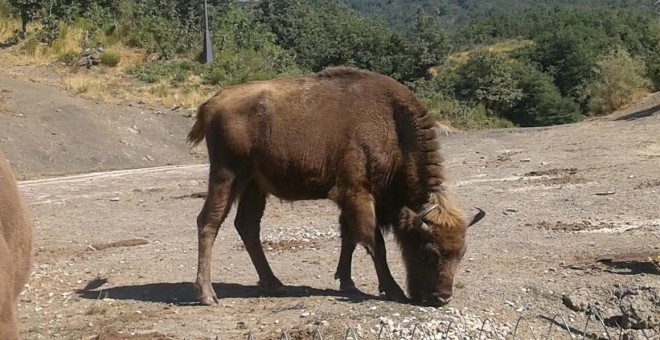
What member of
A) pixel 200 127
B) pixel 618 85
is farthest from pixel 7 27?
pixel 200 127

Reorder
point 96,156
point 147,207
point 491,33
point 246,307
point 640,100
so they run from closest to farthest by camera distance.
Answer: point 246,307, point 147,207, point 96,156, point 640,100, point 491,33

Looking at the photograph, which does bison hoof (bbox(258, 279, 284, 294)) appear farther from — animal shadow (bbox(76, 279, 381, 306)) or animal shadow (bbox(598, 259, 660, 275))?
→ animal shadow (bbox(598, 259, 660, 275))

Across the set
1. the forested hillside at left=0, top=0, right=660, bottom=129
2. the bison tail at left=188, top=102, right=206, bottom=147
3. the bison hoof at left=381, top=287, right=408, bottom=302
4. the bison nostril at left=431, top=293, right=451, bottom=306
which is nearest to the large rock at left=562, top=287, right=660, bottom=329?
the bison nostril at left=431, top=293, right=451, bottom=306

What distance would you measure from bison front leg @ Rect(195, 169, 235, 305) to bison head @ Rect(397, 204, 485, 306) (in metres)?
1.78

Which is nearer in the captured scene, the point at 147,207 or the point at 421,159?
the point at 421,159

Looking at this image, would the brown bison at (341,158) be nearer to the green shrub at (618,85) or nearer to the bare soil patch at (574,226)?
the bare soil patch at (574,226)

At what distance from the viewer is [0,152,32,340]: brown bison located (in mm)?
3359

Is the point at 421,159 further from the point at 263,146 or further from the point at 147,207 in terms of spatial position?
the point at 147,207

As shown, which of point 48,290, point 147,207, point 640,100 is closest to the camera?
point 48,290

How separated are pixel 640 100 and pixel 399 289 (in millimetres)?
24162

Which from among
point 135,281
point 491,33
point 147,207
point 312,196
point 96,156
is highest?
point 312,196

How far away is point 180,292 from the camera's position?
8.28 meters

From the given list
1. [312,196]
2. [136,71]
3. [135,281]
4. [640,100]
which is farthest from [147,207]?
[640,100]

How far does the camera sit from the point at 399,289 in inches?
305
